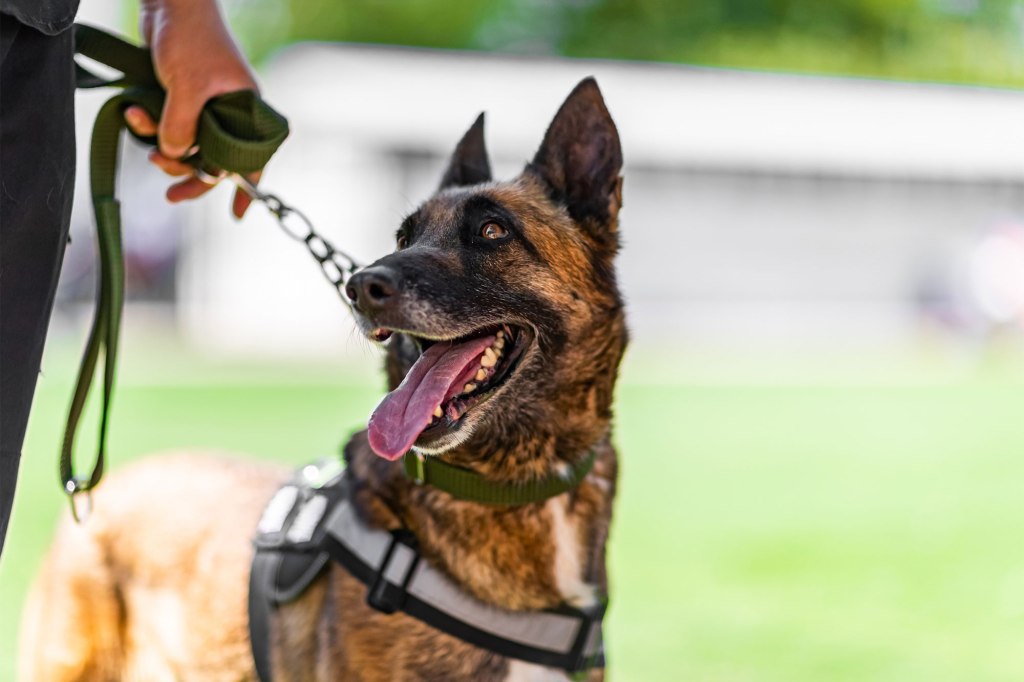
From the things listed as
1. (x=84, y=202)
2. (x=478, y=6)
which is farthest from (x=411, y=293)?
(x=478, y=6)

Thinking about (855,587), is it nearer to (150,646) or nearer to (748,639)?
(748,639)

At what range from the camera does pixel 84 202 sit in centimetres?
2106

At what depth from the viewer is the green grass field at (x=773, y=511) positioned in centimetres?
473

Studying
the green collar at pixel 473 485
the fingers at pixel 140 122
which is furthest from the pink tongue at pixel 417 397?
the fingers at pixel 140 122

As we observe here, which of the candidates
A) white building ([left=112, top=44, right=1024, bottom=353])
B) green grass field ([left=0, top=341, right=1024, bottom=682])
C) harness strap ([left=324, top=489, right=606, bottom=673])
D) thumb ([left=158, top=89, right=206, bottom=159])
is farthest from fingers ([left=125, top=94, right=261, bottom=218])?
white building ([left=112, top=44, right=1024, bottom=353])

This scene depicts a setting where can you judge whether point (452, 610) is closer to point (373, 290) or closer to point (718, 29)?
point (373, 290)

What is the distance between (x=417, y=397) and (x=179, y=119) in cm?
76

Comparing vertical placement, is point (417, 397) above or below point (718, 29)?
below

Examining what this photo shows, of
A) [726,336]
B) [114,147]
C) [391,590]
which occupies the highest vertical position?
[726,336]

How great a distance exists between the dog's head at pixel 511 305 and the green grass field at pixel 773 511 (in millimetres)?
1803

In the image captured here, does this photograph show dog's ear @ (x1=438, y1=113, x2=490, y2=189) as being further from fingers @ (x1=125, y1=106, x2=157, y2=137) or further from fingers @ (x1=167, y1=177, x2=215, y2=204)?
fingers @ (x1=125, y1=106, x2=157, y2=137)

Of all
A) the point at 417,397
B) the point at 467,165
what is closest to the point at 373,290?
the point at 417,397

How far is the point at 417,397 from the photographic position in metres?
2.31

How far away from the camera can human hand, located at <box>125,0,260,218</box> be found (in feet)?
7.63
